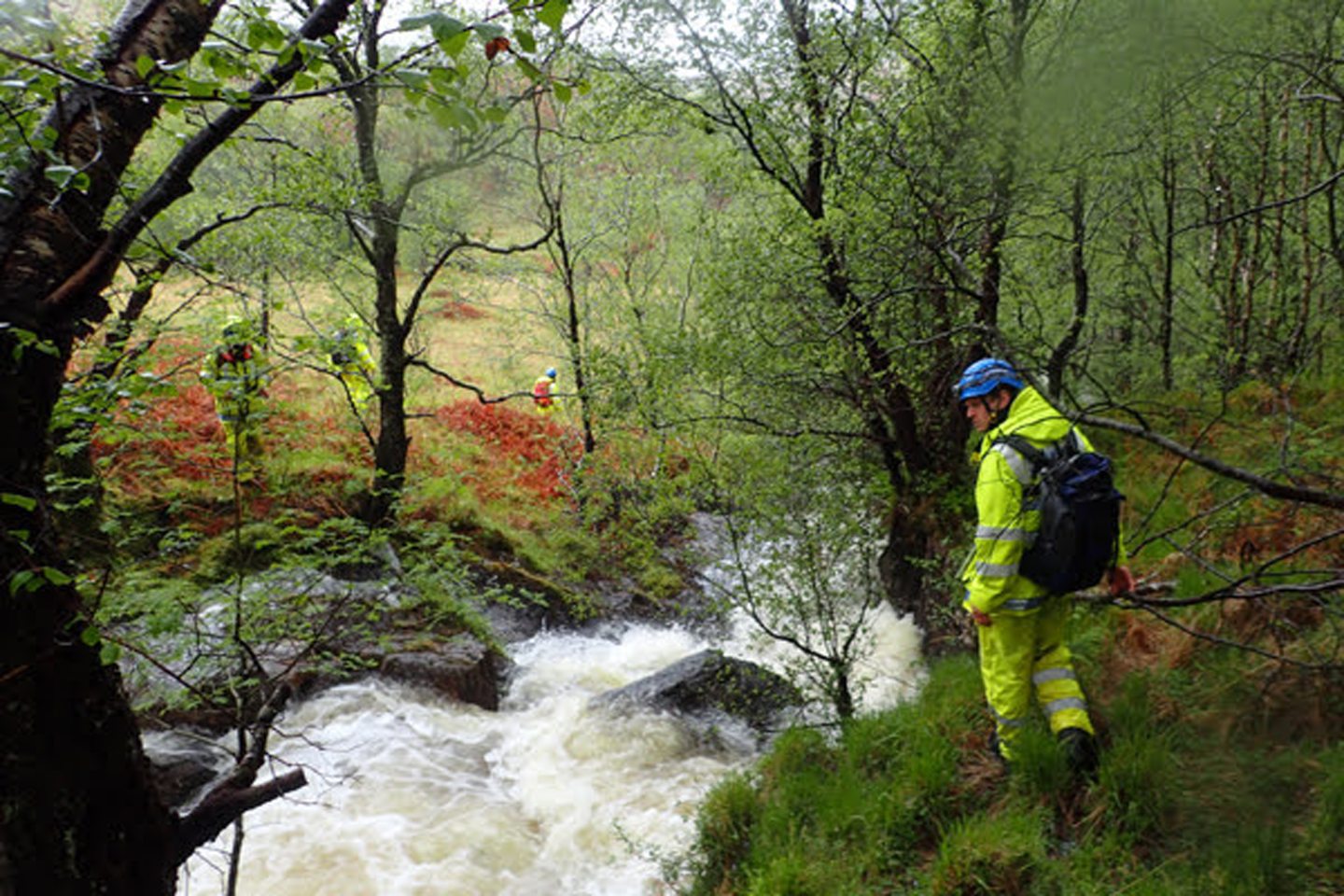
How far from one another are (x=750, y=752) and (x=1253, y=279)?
734cm

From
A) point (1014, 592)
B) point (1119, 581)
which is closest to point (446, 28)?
point (1014, 592)

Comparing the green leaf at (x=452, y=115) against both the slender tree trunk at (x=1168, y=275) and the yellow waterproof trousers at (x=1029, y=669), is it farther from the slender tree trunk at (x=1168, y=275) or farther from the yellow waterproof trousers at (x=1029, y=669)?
the slender tree trunk at (x=1168, y=275)

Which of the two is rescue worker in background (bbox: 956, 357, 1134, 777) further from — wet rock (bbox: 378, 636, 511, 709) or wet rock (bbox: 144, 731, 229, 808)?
wet rock (bbox: 144, 731, 229, 808)

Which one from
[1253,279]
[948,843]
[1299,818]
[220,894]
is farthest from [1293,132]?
[220,894]

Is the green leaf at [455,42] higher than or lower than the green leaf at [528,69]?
lower

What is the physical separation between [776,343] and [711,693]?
3725 millimetres

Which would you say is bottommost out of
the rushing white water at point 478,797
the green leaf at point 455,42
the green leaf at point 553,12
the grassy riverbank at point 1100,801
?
the rushing white water at point 478,797

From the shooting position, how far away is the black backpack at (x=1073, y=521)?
3553 millimetres

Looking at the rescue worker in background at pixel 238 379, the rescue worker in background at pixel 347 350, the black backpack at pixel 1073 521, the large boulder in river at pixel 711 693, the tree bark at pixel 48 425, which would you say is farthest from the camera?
the large boulder in river at pixel 711 693

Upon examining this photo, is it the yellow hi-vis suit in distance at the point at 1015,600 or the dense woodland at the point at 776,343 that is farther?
the yellow hi-vis suit in distance at the point at 1015,600

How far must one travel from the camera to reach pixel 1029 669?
406 centimetres

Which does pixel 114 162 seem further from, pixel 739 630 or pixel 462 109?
pixel 739 630

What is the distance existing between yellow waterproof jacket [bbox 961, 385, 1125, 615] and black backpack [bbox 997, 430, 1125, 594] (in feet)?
0.24

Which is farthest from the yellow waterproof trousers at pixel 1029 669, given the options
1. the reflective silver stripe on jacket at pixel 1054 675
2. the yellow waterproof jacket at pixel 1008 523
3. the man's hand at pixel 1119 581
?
the man's hand at pixel 1119 581
